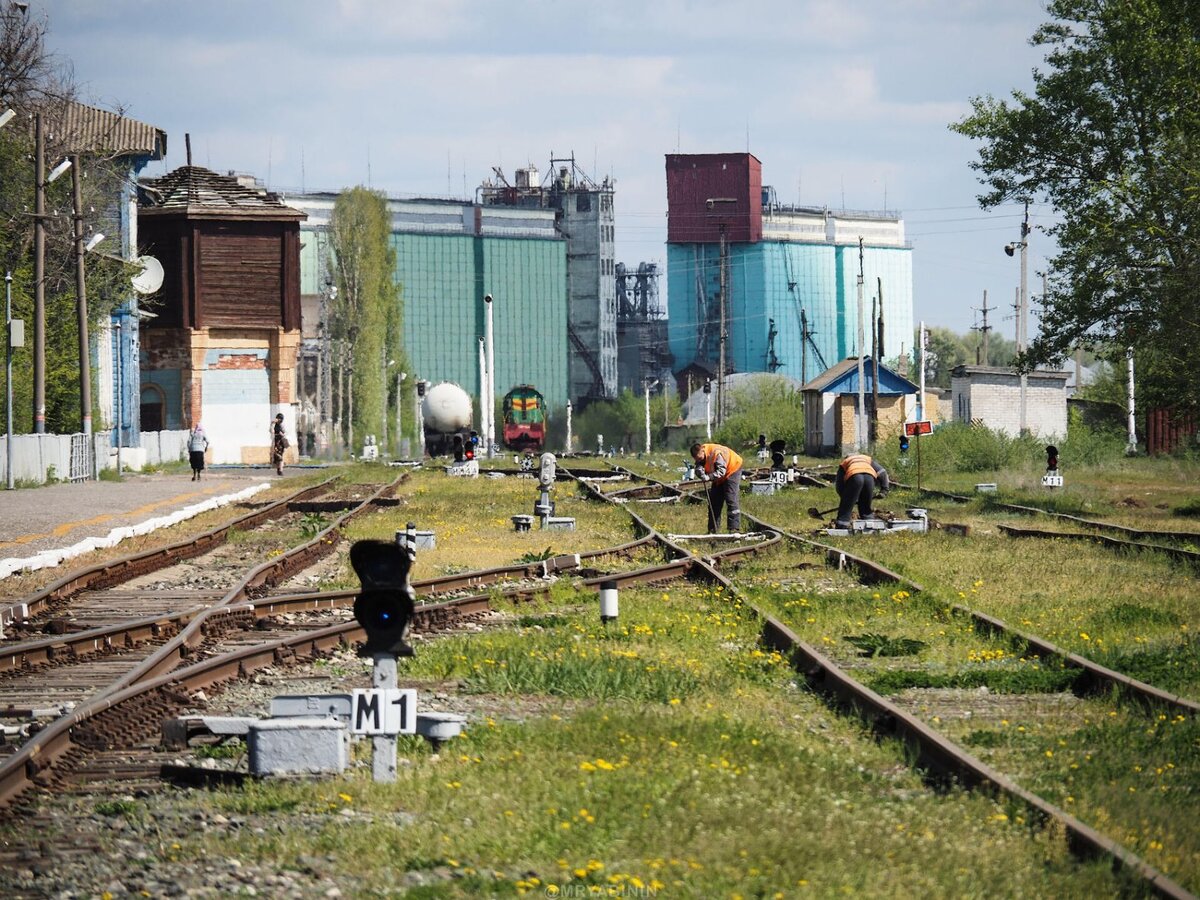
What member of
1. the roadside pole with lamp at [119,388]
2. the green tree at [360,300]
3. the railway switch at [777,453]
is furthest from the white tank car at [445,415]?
the railway switch at [777,453]

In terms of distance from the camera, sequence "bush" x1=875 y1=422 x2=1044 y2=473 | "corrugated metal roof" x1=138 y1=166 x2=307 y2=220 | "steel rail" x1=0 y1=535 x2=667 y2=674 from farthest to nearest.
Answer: "corrugated metal roof" x1=138 y1=166 x2=307 y2=220 < "bush" x1=875 y1=422 x2=1044 y2=473 < "steel rail" x1=0 y1=535 x2=667 y2=674

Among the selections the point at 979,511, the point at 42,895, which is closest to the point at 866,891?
the point at 42,895

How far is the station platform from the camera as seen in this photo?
2195cm

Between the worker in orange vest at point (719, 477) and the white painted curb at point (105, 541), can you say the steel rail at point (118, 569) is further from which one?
the worker in orange vest at point (719, 477)

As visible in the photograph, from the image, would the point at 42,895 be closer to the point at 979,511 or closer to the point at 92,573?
the point at 92,573

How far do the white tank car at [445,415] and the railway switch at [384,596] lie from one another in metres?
81.2

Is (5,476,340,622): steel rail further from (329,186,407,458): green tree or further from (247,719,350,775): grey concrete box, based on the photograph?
(329,186,407,458): green tree

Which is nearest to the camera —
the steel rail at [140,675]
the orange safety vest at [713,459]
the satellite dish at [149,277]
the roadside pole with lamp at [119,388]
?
the steel rail at [140,675]

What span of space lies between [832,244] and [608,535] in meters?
136

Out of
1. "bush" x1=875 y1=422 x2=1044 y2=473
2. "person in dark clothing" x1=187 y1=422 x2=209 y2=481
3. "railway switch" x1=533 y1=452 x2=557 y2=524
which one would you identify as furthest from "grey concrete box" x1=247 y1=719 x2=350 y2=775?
"bush" x1=875 y1=422 x2=1044 y2=473

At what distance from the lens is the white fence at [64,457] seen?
3858 cm

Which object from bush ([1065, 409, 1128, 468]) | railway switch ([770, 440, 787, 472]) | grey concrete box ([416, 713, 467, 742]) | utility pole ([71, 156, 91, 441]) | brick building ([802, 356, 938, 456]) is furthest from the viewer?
brick building ([802, 356, 938, 456])

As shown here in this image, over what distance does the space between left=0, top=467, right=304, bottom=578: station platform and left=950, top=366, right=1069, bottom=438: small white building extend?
3004cm

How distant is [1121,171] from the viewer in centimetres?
3769
